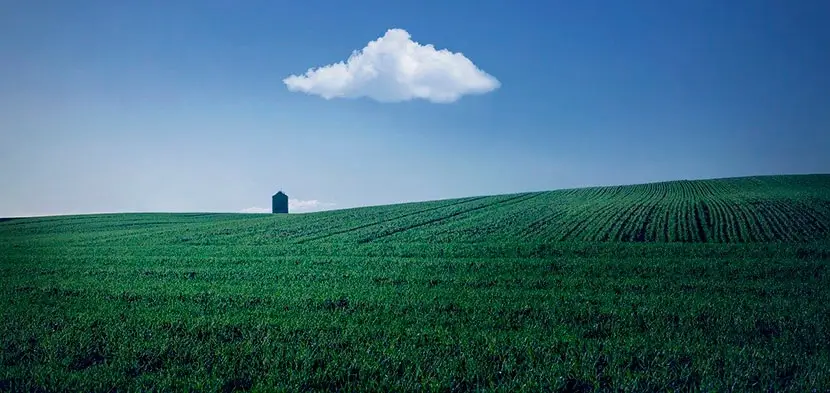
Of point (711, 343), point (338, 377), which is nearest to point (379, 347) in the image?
point (338, 377)

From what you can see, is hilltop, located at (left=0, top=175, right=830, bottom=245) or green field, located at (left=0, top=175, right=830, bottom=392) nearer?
green field, located at (left=0, top=175, right=830, bottom=392)

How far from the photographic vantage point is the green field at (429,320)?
6.46 metres

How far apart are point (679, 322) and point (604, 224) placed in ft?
73.8

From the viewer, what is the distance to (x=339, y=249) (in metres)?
25.1

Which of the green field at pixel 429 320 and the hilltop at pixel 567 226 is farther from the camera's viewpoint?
the hilltop at pixel 567 226

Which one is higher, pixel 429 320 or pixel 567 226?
pixel 567 226

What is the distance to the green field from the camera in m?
6.46

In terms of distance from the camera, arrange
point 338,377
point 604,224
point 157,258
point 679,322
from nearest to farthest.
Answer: point 338,377 < point 679,322 < point 157,258 < point 604,224

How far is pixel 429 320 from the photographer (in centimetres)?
949

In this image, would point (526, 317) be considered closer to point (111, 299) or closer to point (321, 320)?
point (321, 320)

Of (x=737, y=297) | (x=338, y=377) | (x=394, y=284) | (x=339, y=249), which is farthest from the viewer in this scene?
(x=339, y=249)

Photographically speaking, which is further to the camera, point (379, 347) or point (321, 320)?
point (321, 320)

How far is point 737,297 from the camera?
11.7m

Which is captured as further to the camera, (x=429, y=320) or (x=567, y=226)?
(x=567, y=226)
